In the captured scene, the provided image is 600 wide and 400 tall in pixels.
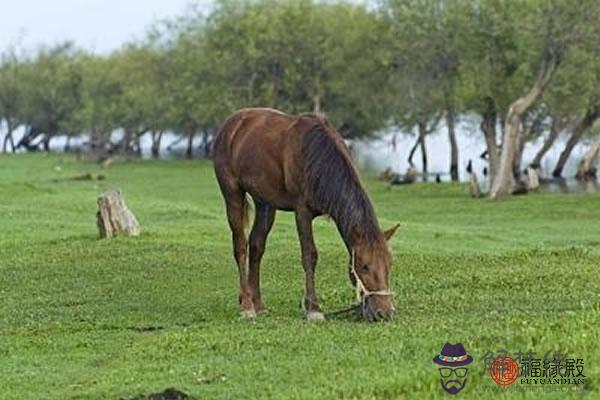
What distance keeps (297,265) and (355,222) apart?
211 inches

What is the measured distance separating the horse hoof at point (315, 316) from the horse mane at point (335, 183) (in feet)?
2.89

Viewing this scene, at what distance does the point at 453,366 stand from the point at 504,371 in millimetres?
379

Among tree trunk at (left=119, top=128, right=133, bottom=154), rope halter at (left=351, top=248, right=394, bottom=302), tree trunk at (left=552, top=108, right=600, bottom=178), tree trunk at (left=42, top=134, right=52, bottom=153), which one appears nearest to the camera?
rope halter at (left=351, top=248, right=394, bottom=302)

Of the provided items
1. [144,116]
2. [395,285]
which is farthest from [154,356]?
[144,116]

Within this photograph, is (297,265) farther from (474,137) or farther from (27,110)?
(27,110)

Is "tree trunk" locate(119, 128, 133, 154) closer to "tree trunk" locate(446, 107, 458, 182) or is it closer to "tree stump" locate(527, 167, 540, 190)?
"tree trunk" locate(446, 107, 458, 182)

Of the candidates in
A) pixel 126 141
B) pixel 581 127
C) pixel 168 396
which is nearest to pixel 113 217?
pixel 168 396

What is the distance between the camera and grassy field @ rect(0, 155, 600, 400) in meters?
8.26

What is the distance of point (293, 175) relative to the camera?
37.6 feet

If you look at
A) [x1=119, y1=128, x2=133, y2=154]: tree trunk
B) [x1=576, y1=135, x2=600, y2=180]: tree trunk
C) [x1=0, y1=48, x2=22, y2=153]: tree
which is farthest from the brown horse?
[x1=0, y1=48, x2=22, y2=153]: tree

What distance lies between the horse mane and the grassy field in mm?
983

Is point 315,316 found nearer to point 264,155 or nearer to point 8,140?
point 264,155

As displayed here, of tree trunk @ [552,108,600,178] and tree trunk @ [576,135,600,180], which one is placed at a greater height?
tree trunk @ [552,108,600,178]

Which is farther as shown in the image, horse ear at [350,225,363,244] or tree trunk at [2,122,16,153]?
tree trunk at [2,122,16,153]
